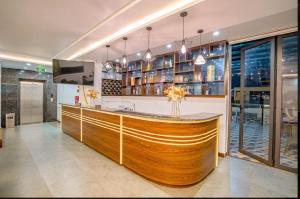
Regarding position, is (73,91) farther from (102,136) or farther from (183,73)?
(183,73)

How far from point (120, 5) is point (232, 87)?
331 centimetres

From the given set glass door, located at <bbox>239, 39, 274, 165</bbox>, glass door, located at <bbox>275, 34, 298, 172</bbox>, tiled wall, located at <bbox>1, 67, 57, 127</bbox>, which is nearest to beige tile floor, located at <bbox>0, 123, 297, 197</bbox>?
glass door, located at <bbox>275, 34, 298, 172</bbox>

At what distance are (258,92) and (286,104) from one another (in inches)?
25.5

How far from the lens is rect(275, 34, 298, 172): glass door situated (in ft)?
10.2

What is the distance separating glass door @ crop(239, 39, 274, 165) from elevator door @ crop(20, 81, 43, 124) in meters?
9.22

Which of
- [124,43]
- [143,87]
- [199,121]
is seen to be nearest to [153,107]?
[143,87]

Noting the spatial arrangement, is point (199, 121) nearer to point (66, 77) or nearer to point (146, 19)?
point (146, 19)

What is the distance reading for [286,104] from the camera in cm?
321

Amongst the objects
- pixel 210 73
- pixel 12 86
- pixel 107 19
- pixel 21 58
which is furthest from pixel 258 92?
pixel 12 86

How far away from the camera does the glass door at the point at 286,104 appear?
123 inches

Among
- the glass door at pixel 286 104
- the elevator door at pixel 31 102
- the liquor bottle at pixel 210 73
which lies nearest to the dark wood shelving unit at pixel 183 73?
the liquor bottle at pixel 210 73

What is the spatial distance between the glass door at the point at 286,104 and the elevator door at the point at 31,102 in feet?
32.3

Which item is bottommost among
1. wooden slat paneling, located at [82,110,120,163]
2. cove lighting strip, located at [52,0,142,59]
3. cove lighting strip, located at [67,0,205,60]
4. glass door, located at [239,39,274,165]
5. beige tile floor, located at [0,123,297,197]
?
beige tile floor, located at [0,123,297,197]

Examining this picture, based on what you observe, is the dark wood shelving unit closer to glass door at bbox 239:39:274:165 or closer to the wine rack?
the wine rack
